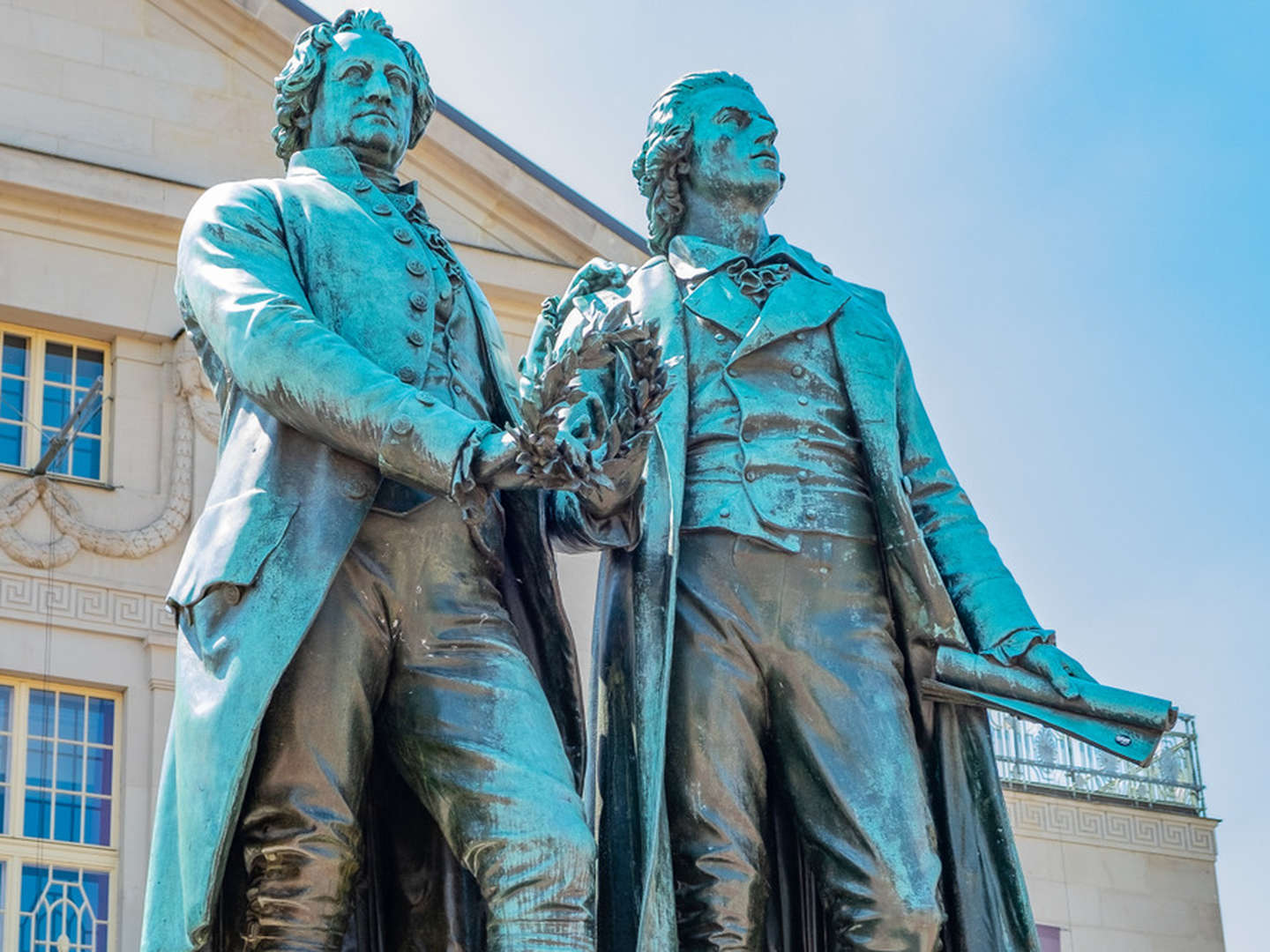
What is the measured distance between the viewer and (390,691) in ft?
28.8

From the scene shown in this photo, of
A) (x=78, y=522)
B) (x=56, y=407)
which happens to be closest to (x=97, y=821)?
(x=78, y=522)

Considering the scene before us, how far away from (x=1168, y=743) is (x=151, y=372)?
991cm

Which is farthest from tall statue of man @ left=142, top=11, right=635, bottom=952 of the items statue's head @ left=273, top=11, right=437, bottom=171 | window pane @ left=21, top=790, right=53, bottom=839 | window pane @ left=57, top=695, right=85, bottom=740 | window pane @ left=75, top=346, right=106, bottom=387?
window pane @ left=75, top=346, right=106, bottom=387

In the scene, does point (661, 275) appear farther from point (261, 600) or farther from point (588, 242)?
point (588, 242)

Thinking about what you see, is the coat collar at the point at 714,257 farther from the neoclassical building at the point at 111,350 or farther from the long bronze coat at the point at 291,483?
the neoclassical building at the point at 111,350

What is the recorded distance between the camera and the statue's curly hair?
9.84 metres

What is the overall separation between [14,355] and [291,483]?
15995 millimetres

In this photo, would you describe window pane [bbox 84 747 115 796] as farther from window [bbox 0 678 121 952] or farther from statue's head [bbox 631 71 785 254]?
statue's head [bbox 631 71 785 254]

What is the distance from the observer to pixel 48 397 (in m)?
24.3

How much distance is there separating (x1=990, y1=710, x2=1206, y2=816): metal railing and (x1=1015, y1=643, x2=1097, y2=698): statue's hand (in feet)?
62.4

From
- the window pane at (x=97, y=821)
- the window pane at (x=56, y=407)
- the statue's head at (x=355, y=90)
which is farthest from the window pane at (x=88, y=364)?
the statue's head at (x=355, y=90)

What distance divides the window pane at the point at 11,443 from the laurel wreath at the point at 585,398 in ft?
51.1

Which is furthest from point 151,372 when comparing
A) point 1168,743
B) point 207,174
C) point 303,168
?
point 303,168

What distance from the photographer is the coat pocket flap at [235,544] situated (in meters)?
8.62
